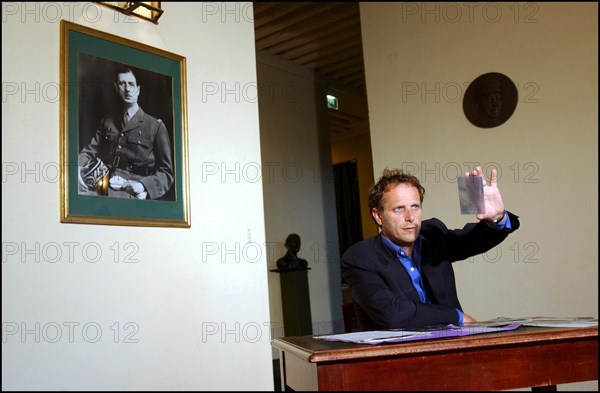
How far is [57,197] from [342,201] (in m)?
11.0

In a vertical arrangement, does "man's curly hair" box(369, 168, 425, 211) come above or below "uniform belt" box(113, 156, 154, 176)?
below

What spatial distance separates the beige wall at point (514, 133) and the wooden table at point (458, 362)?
144 inches

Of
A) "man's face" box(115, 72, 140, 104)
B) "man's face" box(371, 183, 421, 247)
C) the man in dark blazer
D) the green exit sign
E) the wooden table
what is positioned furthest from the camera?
the green exit sign

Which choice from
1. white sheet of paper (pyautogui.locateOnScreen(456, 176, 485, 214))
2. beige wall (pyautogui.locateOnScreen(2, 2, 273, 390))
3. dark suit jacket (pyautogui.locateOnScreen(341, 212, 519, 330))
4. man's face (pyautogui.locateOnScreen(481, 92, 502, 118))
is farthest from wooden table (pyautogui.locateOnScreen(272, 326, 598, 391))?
man's face (pyautogui.locateOnScreen(481, 92, 502, 118))

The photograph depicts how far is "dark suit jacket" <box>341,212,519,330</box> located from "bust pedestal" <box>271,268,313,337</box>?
5.80 meters

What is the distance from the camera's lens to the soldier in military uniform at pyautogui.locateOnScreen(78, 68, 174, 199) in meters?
3.22

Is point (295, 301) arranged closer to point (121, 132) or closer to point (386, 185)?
point (121, 132)

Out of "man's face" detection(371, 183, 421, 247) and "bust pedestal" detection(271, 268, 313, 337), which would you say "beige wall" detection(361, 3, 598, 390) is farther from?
"bust pedestal" detection(271, 268, 313, 337)

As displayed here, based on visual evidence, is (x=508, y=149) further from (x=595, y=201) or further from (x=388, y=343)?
(x=388, y=343)

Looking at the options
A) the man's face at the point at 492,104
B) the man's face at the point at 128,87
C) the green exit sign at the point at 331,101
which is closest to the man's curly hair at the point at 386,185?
the man's face at the point at 128,87

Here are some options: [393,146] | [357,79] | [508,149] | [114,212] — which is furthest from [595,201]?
[357,79]

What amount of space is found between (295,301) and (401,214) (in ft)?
19.5

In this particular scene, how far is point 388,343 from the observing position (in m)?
1.68

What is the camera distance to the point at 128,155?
3389 mm
